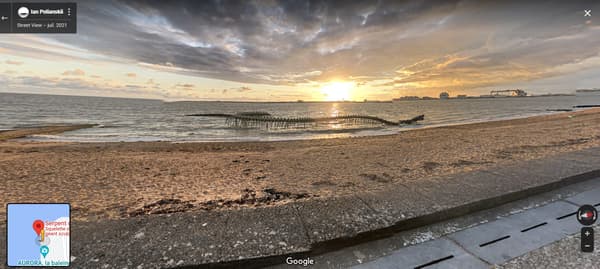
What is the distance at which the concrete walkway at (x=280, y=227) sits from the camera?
1.88 meters

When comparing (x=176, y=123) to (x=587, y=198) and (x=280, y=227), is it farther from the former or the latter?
(x=587, y=198)

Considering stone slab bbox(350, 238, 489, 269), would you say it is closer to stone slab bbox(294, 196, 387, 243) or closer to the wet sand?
stone slab bbox(294, 196, 387, 243)

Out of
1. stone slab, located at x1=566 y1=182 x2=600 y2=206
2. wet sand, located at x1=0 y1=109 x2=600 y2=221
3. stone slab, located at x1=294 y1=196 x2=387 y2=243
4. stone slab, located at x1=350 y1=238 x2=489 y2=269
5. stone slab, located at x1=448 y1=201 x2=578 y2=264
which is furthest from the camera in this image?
wet sand, located at x1=0 y1=109 x2=600 y2=221

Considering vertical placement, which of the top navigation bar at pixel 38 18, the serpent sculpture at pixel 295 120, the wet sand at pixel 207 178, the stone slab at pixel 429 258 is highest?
the top navigation bar at pixel 38 18

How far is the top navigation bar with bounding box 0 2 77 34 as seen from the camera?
3.31 metres

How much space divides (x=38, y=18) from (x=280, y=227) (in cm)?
498

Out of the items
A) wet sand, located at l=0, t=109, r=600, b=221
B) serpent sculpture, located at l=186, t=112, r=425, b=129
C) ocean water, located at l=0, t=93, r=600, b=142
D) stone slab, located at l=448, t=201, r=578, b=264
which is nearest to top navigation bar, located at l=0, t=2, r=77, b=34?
wet sand, located at l=0, t=109, r=600, b=221

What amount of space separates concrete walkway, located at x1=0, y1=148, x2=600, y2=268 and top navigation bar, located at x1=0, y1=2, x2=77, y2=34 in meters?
3.16

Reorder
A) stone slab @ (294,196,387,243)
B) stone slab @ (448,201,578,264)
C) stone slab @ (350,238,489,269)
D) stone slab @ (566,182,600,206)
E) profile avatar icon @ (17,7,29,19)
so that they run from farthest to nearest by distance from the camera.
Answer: profile avatar icon @ (17,7,29,19), stone slab @ (566,182,600,206), stone slab @ (294,196,387,243), stone slab @ (448,201,578,264), stone slab @ (350,238,489,269)

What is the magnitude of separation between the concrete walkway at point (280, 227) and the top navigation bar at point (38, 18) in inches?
125

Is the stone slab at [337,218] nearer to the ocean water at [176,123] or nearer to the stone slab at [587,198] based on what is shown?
the stone slab at [587,198]

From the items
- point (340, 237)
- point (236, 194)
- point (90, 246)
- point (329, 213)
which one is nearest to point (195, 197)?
point (236, 194)

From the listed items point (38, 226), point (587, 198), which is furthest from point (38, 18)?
point (587, 198)

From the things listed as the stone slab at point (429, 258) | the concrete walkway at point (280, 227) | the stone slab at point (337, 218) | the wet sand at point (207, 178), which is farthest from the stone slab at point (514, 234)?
the wet sand at point (207, 178)
